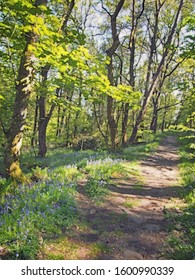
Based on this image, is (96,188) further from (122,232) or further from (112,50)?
(112,50)

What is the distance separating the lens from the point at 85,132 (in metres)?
33.6

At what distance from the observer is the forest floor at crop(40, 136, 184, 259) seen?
5223 millimetres

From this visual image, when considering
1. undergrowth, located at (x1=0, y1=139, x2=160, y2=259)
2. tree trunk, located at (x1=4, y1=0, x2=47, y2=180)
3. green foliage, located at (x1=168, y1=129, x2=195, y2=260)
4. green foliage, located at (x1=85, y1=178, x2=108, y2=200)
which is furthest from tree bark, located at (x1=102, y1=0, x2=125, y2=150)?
green foliage, located at (x1=168, y1=129, x2=195, y2=260)

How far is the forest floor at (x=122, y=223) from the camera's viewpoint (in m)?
5.22

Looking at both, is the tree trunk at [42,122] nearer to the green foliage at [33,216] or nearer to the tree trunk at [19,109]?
the tree trunk at [19,109]

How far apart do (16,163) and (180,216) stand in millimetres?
4545

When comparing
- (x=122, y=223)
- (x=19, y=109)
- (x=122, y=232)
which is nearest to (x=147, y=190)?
(x=122, y=223)

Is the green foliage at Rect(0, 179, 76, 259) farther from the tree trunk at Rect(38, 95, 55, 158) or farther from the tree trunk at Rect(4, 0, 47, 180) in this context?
the tree trunk at Rect(38, 95, 55, 158)

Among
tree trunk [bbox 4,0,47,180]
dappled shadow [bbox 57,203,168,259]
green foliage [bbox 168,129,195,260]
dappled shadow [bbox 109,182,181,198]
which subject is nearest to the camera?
green foliage [bbox 168,129,195,260]

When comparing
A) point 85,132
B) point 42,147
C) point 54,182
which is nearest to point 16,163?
Answer: point 54,182

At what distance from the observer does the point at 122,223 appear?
653 cm

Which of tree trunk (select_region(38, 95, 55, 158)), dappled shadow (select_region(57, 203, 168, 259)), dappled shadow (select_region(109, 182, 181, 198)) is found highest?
tree trunk (select_region(38, 95, 55, 158))

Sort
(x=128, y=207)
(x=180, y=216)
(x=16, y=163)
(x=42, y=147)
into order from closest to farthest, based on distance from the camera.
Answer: (x=180, y=216)
(x=128, y=207)
(x=16, y=163)
(x=42, y=147)

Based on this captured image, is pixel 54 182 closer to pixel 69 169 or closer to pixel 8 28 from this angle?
pixel 69 169
